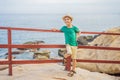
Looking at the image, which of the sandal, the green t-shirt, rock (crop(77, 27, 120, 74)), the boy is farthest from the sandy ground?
rock (crop(77, 27, 120, 74))

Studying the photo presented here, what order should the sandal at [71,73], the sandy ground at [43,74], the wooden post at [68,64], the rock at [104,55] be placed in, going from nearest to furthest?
the sandy ground at [43,74] → the sandal at [71,73] → the wooden post at [68,64] → the rock at [104,55]

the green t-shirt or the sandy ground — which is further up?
the green t-shirt

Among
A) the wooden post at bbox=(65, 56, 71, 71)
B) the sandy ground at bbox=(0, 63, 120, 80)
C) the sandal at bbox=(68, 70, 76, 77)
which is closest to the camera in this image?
the sandy ground at bbox=(0, 63, 120, 80)

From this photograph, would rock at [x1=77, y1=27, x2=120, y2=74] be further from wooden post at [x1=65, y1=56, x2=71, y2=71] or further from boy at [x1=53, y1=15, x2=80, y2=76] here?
boy at [x1=53, y1=15, x2=80, y2=76]

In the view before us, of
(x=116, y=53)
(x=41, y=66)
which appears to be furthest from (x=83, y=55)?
(x=41, y=66)

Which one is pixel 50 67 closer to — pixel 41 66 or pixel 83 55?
pixel 41 66

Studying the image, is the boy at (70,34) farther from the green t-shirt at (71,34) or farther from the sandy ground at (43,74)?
the sandy ground at (43,74)

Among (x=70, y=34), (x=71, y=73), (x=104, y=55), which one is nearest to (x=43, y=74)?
(x=71, y=73)

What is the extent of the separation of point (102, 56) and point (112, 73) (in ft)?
4.19

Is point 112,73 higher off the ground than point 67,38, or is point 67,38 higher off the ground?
point 67,38

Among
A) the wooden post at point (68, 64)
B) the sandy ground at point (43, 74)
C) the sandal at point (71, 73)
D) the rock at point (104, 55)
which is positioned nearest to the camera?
the sandy ground at point (43, 74)

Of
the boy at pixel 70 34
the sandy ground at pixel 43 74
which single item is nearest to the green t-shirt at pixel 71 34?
the boy at pixel 70 34

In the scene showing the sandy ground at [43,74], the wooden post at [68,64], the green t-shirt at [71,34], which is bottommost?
the sandy ground at [43,74]

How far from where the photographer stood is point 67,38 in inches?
348
